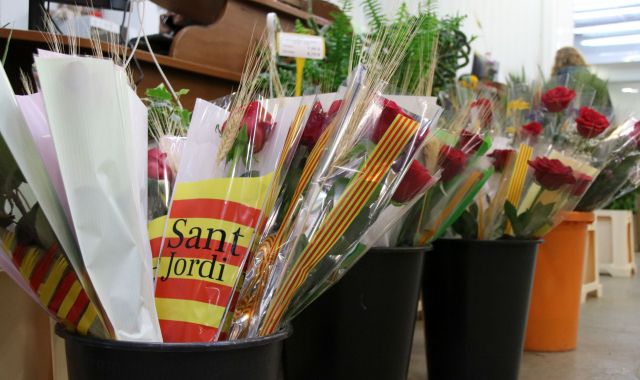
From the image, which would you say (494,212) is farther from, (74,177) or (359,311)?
(74,177)

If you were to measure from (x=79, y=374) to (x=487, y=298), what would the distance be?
892 mm

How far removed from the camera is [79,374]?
1.96ft

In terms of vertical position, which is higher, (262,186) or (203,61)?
(203,61)

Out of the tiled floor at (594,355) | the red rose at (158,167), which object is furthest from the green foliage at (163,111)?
the tiled floor at (594,355)

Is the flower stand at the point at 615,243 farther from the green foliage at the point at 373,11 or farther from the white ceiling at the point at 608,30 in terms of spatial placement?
the white ceiling at the point at 608,30

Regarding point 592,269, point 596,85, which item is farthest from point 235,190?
point 592,269

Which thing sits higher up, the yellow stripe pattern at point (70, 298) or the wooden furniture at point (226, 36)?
the wooden furniture at point (226, 36)

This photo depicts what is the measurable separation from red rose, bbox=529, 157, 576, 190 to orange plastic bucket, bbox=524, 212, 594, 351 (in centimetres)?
47

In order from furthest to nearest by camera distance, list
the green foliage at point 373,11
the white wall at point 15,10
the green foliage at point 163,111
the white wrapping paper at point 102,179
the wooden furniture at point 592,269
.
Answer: the white wall at point 15,10 → the wooden furniture at point 592,269 → the green foliage at point 373,11 → the green foliage at point 163,111 → the white wrapping paper at point 102,179

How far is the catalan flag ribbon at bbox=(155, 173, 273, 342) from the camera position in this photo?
0.61 metres

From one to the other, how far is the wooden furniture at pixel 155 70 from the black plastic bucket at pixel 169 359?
1037 mm

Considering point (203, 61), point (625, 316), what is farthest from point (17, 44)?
point (625, 316)

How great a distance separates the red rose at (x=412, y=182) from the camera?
79cm

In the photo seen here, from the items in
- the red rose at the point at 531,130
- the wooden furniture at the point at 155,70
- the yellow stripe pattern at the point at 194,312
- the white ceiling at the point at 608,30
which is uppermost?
the white ceiling at the point at 608,30
